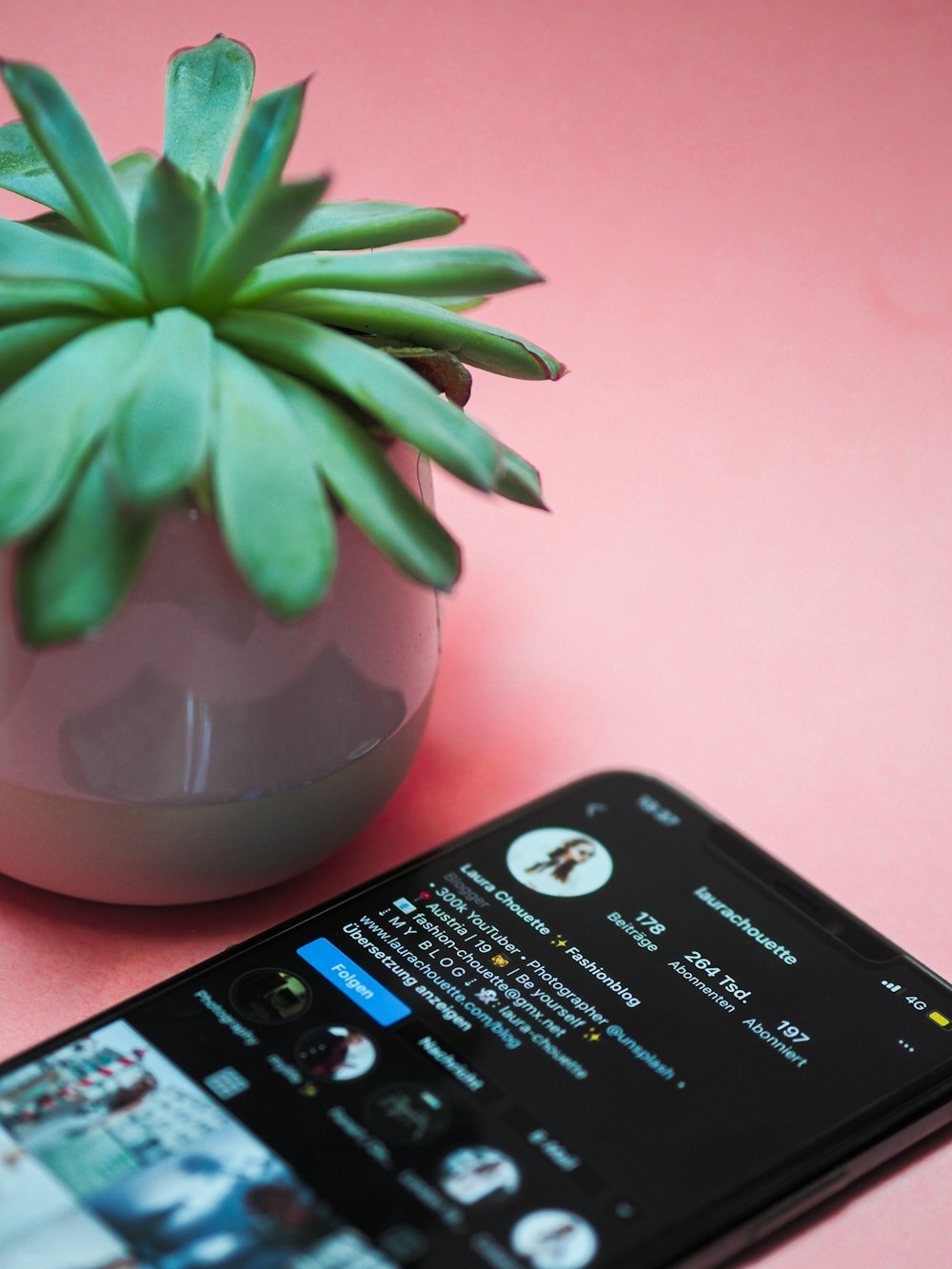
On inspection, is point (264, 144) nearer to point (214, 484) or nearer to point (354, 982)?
point (214, 484)

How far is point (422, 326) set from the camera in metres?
0.44

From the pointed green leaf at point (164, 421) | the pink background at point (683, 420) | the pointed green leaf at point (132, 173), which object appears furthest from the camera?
the pink background at point (683, 420)

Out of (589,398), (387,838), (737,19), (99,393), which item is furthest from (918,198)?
(99,393)

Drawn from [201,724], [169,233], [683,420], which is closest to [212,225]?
[169,233]

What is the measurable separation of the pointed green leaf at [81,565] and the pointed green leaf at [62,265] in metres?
0.06

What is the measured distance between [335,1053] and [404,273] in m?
0.21

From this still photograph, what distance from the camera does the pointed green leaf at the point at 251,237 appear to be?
15.0 inches

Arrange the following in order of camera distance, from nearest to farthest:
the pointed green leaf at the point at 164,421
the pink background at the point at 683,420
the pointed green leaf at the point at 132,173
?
1. the pointed green leaf at the point at 164,421
2. the pointed green leaf at the point at 132,173
3. the pink background at the point at 683,420

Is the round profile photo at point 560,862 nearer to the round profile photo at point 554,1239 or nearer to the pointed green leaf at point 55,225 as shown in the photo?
the round profile photo at point 554,1239

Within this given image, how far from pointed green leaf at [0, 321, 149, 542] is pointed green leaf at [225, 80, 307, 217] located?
6 centimetres

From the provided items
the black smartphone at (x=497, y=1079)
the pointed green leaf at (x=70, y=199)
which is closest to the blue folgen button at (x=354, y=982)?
the black smartphone at (x=497, y=1079)

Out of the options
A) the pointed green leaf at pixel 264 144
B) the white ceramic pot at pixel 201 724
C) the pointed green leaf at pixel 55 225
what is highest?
the pointed green leaf at pixel 264 144

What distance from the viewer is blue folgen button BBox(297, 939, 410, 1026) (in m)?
0.46

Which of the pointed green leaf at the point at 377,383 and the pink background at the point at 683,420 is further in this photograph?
the pink background at the point at 683,420
